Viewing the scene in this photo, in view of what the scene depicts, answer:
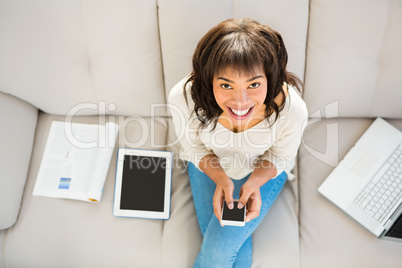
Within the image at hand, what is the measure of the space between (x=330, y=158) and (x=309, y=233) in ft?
0.99

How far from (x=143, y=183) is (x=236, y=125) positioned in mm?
444

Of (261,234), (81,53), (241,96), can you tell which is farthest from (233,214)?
(81,53)

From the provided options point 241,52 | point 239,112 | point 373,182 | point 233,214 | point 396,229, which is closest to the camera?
point 241,52

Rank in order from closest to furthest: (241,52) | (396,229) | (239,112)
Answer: (241,52)
(239,112)
(396,229)

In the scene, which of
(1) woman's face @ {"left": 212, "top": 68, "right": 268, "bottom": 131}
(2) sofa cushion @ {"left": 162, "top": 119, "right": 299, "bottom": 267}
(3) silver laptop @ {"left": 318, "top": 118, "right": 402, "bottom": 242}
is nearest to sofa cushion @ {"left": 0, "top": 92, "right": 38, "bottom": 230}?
(2) sofa cushion @ {"left": 162, "top": 119, "right": 299, "bottom": 267}

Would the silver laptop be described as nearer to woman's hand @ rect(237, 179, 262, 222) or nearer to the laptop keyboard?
the laptop keyboard

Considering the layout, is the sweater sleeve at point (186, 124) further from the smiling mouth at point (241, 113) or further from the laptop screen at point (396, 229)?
the laptop screen at point (396, 229)

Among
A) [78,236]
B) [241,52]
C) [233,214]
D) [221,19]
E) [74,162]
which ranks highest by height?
[221,19]

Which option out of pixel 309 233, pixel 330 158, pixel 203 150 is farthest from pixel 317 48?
pixel 309 233

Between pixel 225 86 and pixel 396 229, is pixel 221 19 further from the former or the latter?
pixel 396 229

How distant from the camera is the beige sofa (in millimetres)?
1184

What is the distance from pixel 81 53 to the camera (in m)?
1.26

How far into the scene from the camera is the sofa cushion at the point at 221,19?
3.82 ft

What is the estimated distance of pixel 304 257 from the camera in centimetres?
124
